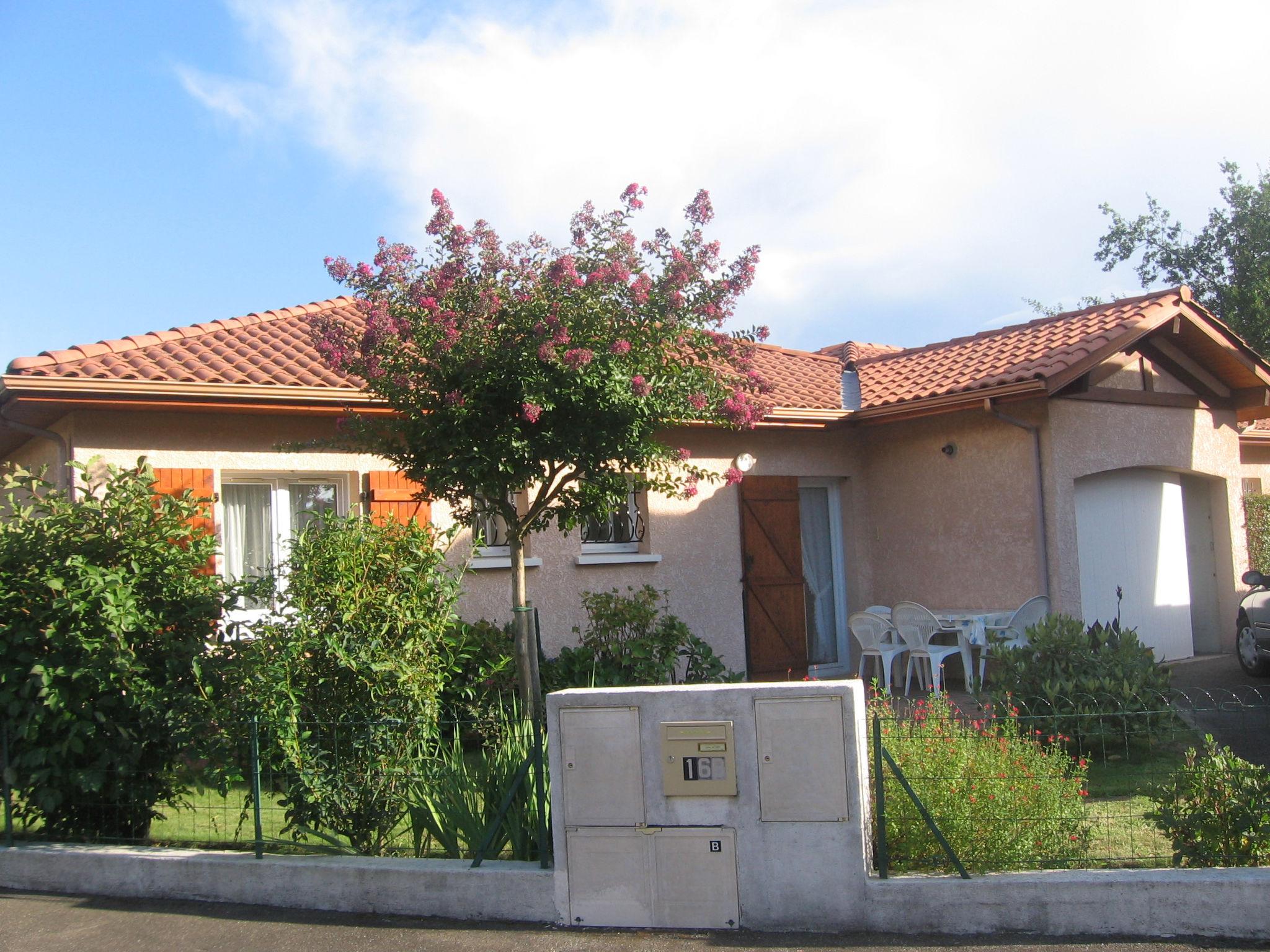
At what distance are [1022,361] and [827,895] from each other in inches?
307

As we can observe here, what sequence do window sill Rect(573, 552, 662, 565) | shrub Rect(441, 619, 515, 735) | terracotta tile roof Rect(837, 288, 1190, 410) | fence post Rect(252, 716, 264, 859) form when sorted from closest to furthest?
fence post Rect(252, 716, 264, 859) < shrub Rect(441, 619, 515, 735) < window sill Rect(573, 552, 662, 565) < terracotta tile roof Rect(837, 288, 1190, 410)

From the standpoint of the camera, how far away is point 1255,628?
→ 11406 millimetres

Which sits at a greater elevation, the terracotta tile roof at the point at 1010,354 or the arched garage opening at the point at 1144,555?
the terracotta tile roof at the point at 1010,354

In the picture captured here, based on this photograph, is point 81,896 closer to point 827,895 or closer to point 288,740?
point 288,740

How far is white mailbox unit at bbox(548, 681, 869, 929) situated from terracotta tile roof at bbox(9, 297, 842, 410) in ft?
12.8

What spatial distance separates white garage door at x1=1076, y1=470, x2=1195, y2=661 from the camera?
11.4 m

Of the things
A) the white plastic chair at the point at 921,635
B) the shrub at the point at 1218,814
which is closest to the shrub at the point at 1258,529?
the white plastic chair at the point at 921,635

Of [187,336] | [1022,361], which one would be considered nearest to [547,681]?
[187,336]

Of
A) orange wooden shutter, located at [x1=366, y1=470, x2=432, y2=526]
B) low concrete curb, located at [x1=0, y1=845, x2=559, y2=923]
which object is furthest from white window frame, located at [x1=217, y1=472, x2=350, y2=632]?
low concrete curb, located at [x1=0, y1=845, x2=559, y2=923]

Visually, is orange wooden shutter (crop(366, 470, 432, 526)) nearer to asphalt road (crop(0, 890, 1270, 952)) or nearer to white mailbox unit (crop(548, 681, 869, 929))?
asphalt road (crop(0, 890, 1270, 952))

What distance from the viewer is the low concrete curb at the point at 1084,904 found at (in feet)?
14.7

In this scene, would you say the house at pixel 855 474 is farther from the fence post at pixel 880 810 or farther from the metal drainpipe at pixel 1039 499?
the fence post at pixel 880 810

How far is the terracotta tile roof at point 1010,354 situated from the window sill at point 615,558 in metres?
3.01

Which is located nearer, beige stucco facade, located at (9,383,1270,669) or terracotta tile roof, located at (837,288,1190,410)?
beige stucco facade, located at (9,383,1270,669)
